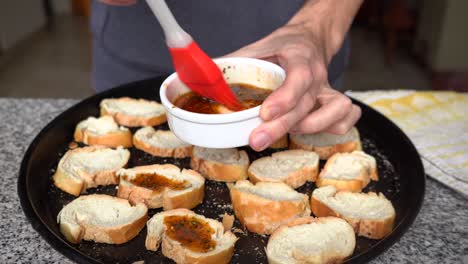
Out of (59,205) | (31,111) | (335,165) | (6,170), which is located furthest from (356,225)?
(31,111)

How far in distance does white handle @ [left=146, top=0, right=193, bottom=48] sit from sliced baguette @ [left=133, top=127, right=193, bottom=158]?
1.31 ft

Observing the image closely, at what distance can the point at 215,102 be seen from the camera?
1.34 meters

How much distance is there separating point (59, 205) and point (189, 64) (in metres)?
0.50

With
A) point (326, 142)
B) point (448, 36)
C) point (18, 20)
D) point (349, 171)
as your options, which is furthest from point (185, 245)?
point (18, 20)

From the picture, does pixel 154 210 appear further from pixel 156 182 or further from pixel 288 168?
pixel 288 168

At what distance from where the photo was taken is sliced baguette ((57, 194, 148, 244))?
1200 millimetres

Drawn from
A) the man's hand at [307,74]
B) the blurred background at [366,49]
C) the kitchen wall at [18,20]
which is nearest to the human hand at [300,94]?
the man's hand at [307,74]

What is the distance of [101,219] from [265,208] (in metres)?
0.41

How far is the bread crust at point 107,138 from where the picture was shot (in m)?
1.59

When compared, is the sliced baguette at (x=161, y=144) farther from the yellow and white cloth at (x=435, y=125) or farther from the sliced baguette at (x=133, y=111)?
the yellow and white cloth at (x=435, y=125)

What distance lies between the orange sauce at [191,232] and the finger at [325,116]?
39cm

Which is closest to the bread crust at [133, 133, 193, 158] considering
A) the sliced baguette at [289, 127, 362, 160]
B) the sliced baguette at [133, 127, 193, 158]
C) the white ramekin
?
the sliced baguette at [133, 127, 193, 158]

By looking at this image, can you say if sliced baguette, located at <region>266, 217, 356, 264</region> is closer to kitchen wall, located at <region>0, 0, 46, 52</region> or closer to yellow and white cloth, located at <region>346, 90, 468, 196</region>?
yellow and white cloth, located at <region>346, 90, 468, 196</region>

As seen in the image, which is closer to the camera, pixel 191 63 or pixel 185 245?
pixel 185 245
